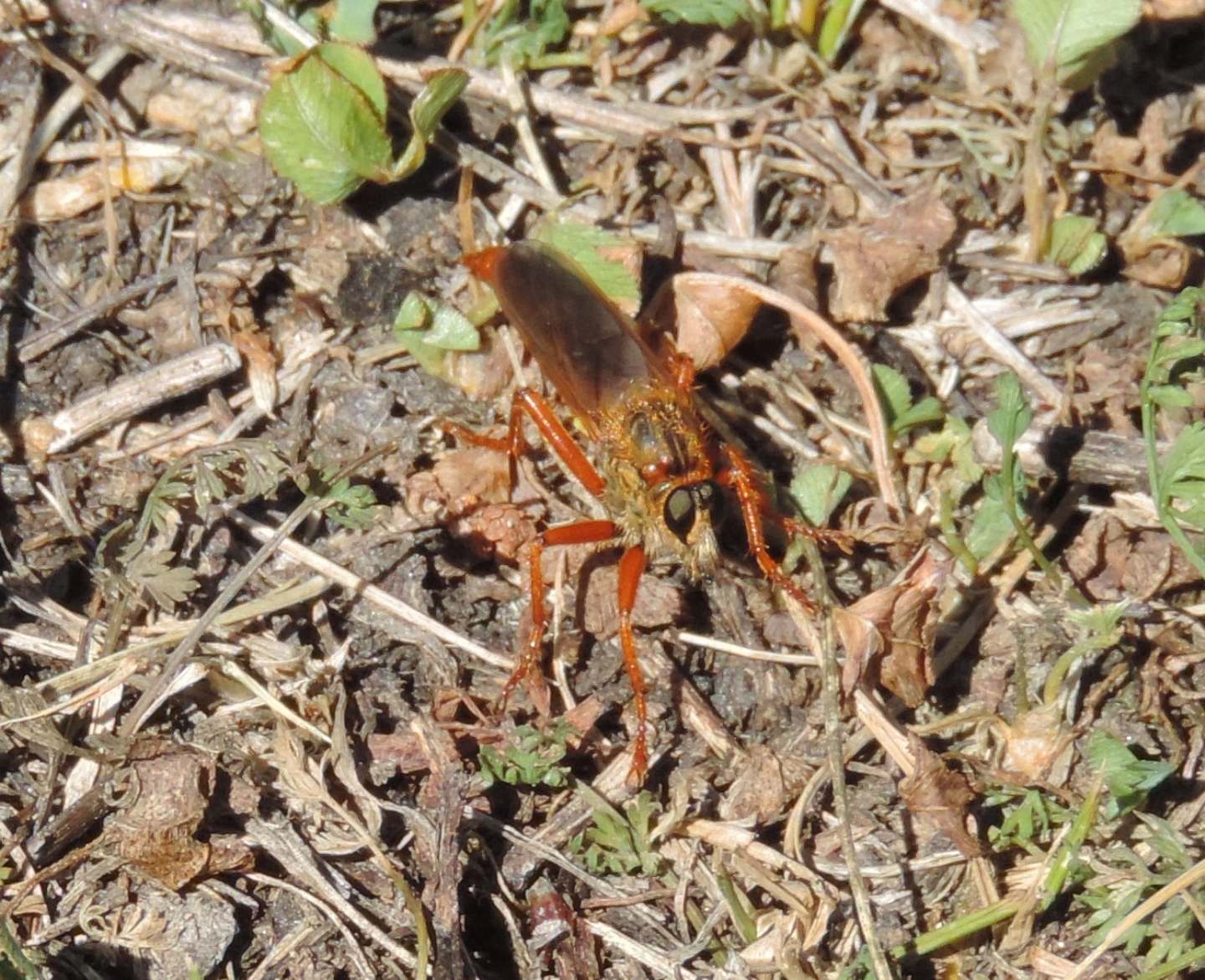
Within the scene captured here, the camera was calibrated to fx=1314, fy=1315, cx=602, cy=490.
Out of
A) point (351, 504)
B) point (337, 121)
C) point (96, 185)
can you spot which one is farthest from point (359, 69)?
point (351, 504)

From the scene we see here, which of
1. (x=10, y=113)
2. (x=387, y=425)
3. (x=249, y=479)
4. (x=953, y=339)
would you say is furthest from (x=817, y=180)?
(x=10, y=113)

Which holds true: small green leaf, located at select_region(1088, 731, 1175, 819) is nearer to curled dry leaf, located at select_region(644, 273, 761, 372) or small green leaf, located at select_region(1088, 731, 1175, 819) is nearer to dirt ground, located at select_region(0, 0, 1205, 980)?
dirt ground, located at select_region(0, 0, 1205, 980)

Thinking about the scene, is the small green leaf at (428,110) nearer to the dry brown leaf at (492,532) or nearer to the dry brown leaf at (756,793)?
the dry brown leaf at (492,532)

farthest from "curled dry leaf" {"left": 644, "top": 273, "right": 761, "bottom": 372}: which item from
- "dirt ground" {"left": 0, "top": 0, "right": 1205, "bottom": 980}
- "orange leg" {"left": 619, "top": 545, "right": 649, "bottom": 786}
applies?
"orange leg" {"left": 619, "top": 545, "right": 649, "bottom": 786}

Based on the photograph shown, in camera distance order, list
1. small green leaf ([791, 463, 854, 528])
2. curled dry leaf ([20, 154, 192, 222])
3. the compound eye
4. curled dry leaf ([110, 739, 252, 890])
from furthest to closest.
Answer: curled dry leaf ([20, 154, 192, 222])
small green leaf ([791, 463, 854, 528])
the compound eye
curled dry leaf ([110, 739, 252, 890])

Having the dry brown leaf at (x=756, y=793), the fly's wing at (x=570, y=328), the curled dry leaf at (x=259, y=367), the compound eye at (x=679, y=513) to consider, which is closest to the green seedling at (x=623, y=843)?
the dry brown leaf at (x=756, y=793)

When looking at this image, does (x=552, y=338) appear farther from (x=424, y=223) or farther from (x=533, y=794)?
(x=533, y=794)

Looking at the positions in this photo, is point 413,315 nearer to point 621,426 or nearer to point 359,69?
point 621,426
